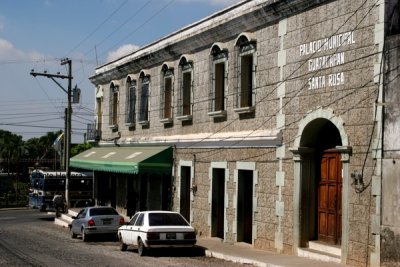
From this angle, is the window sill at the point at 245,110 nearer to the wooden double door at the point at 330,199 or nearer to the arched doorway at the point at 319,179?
the arched doorway at the point at 319,179

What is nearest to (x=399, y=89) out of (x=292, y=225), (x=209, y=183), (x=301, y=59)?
(x=301, y=59)

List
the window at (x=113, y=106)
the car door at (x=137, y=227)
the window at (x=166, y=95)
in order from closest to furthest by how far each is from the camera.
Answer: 1. the car door at (x=137, y=227)
2. the window at (x=166, y=95)
3. the window at (x=113, y=106)

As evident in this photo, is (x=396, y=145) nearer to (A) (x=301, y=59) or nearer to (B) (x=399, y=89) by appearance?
(B) (x=399, y=89)

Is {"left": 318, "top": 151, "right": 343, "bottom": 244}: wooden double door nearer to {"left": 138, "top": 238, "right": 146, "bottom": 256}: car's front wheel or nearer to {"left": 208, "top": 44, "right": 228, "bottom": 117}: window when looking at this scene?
{"left": 138, "top": 238, "right": 146, "bottom": 256}: car's front wheel

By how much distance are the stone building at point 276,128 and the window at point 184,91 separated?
0.04 meters

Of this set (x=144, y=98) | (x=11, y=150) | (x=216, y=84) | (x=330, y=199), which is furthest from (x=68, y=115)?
(x=11, y=150)

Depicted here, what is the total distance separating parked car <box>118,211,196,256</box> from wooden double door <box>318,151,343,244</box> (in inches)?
157

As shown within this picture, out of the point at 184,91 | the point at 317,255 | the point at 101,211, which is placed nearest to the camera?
the point at 317,255

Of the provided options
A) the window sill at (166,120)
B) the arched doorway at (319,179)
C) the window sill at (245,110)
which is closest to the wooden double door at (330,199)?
the arched doorway at (319,179)

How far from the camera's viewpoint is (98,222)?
2569 cm

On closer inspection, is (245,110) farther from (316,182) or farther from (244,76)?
(316,182)

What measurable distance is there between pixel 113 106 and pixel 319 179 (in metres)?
19.2

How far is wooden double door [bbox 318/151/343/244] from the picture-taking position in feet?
58.1

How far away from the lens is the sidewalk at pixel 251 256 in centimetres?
1664
